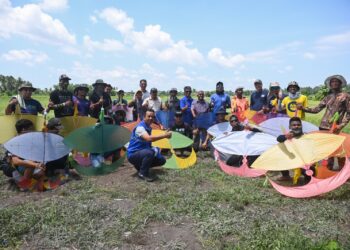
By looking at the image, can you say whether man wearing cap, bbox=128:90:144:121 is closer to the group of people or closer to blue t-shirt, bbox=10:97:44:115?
the group of people

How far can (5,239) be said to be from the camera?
3.89m

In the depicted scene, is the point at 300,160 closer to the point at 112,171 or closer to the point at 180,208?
the point at 180,208

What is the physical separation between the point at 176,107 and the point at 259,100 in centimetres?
243

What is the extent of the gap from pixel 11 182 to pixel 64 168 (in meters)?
1.00

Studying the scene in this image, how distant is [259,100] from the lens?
952cm

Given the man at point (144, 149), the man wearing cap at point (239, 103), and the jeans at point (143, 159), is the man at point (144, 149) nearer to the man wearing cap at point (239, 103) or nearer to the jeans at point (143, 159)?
the jeans at point (143, 159)

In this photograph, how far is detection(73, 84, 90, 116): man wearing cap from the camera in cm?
805

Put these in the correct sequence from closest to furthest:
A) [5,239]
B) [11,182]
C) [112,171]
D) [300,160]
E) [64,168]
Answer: [5,239] < [300,160] < [11,182] < [64,168] < [112,171]

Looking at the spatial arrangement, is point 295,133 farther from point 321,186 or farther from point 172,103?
point 172,103

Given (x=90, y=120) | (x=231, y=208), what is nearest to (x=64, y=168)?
(x=90, y=120)

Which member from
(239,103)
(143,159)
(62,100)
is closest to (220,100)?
(239,103)

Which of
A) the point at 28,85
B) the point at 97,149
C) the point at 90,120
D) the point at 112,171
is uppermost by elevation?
the point at 28,85

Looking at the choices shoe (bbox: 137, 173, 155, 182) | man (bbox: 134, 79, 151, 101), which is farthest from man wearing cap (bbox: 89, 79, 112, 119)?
shoe (bbox: 137, 173, 155, 182)

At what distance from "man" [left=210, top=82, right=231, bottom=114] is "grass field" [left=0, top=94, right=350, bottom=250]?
3766 mm
